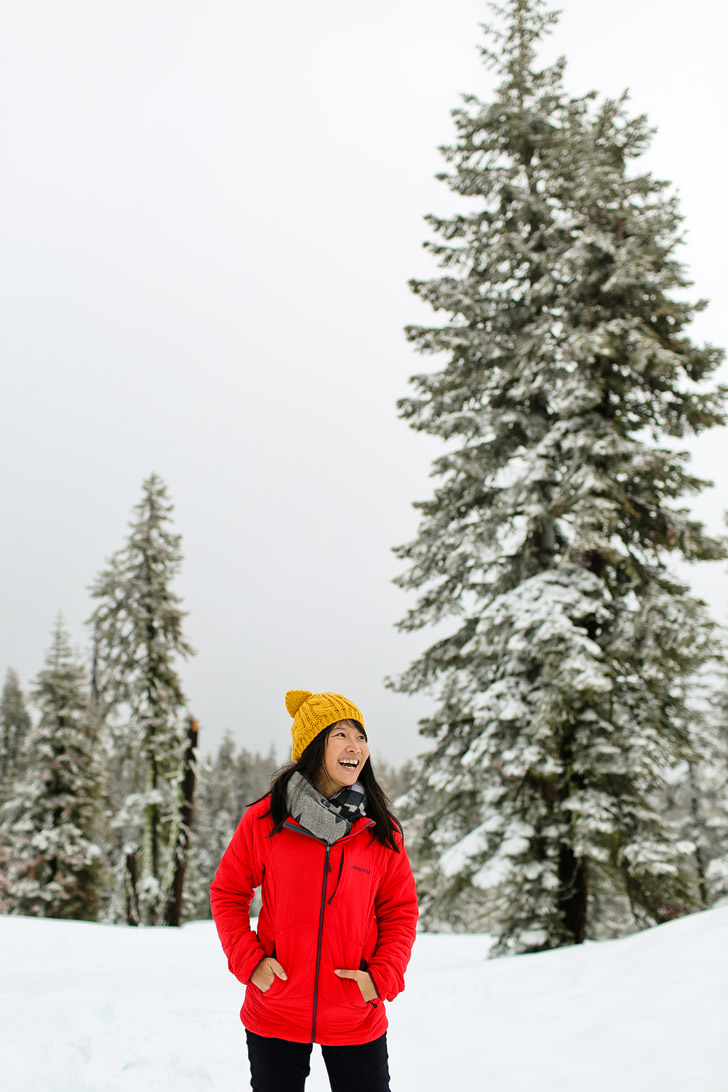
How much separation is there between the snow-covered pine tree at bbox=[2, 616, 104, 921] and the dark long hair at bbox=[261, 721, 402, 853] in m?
20.3

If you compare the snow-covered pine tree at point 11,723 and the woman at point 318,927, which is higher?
the snow-covered pine tree at point 11,723

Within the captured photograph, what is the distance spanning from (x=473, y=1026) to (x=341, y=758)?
425 centimetres

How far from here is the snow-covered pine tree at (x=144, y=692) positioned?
1877 cm

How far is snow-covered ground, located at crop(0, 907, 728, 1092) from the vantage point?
4027 millimetres

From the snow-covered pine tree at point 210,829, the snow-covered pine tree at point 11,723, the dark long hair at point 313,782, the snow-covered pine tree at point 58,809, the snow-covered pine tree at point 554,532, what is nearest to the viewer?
the dark long hair at point 313,782

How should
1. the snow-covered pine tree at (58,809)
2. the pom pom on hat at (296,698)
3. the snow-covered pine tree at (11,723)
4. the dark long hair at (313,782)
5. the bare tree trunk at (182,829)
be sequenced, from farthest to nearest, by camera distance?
the snow-covered pine tree at (11,723), the snow-covered pine tree at (58,809), the bare tree trunk at (182,829), the pom pom on hat at (296,698), the dark long hair at (313,782)

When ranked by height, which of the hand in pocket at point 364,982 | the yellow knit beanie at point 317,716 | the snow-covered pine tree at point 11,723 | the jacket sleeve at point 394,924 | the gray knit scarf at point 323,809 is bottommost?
the hand in pocket at point 364,982

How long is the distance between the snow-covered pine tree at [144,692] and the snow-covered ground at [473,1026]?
11.5 m

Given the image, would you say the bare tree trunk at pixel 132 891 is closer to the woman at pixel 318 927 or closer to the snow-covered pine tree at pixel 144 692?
the snow-covered pine tree at pixel 144 692

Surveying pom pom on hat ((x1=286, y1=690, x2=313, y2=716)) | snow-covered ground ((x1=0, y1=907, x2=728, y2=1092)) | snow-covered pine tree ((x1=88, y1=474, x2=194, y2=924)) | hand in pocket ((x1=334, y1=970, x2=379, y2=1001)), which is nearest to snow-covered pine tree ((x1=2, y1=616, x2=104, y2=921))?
snow-covered pine tree ((x1=88, y1=474, x2=194, y2=924))

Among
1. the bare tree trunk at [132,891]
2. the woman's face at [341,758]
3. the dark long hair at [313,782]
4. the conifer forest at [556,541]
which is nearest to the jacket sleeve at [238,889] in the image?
the dark long hair at [313,782]

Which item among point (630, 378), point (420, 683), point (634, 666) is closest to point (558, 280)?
point (630, 378)

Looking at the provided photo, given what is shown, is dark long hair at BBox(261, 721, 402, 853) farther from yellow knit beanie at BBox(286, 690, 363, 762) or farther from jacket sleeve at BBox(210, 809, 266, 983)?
jacket sleeve at BBox(210, 809, 266, 983)

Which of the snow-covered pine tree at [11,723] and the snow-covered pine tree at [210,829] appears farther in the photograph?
the snow-covered pine tree at [11,723]
